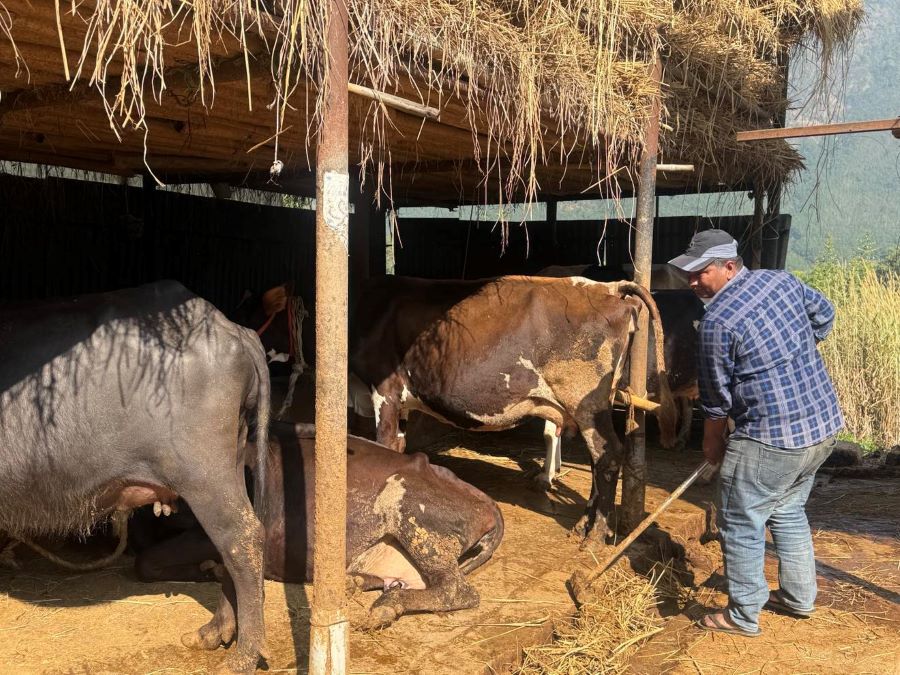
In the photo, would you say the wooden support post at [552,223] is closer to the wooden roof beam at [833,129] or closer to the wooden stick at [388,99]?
the wooden roof beam at [833,129]

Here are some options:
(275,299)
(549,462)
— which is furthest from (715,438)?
(275,299)

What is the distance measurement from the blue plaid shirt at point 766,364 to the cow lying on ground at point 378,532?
1594 millimetres

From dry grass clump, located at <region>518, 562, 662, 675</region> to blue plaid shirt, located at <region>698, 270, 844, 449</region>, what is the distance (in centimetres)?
119

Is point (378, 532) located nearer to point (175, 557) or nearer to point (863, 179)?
point (175, 557)

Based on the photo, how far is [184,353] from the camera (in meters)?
3.63

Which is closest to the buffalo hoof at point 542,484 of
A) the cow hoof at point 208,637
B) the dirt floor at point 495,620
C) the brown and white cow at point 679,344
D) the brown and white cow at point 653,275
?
the brown and white cow at point 679,344

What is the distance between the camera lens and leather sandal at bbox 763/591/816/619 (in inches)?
169

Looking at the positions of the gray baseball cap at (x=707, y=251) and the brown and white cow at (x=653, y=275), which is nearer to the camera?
the gray baseball cap at (x=707, y=251)

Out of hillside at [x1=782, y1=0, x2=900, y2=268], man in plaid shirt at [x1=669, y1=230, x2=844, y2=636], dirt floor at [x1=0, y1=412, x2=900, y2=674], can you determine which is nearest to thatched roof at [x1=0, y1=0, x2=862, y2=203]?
man in plaid shirt at [x1=669, y1=230, x2=844, y2=636]

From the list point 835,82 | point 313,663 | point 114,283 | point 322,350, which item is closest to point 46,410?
point 322,350

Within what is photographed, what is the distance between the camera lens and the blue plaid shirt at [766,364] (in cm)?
384

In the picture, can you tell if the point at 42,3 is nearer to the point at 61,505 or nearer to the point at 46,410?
the point at 46,410

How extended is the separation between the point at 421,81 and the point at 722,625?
10.2 feet

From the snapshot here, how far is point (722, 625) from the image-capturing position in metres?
4.12
